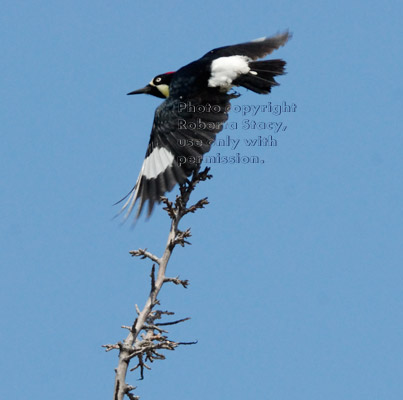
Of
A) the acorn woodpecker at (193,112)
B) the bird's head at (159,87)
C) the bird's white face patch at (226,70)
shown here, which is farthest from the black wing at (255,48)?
the bird's head at (159,87)

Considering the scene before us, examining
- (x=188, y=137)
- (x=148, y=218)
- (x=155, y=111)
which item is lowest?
(x=148, y=218)

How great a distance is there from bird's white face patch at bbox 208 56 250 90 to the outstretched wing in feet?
0.27

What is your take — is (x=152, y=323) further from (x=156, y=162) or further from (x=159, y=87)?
(x=159, y=87)

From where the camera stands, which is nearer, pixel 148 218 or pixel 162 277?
pixel 162 277

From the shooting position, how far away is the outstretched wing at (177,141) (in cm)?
496

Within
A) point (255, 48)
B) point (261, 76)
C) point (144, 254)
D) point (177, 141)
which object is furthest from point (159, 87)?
point (144, 254)

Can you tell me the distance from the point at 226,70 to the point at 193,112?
0.51 meters

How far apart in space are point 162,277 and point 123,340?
0.42m

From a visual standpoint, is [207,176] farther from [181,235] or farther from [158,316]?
[158,316]

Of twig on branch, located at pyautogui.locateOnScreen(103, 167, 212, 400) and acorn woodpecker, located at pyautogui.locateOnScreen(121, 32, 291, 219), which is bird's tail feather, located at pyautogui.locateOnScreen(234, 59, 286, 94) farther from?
twig on branch, located at pyautogui.locateOnScreen(103, 167, 212, 400)

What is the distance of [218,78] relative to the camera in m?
5.71

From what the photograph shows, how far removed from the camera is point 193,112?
5598 mm

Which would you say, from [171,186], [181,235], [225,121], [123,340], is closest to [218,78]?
[225,121]

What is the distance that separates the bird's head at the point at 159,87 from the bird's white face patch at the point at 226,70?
0.90 meters
